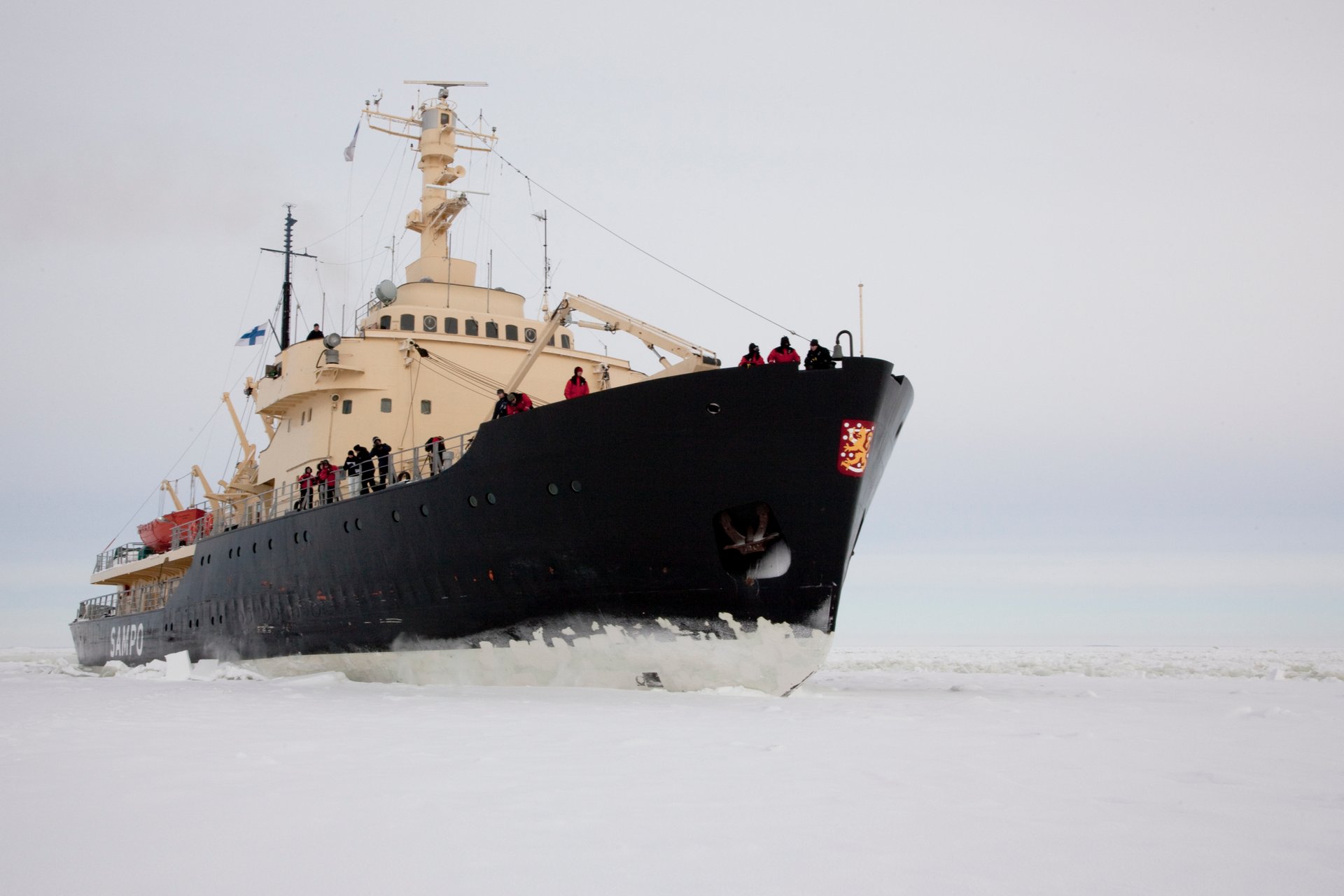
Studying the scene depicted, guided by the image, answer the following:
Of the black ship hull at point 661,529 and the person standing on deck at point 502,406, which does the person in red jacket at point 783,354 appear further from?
the person standing on deck at point 502,406

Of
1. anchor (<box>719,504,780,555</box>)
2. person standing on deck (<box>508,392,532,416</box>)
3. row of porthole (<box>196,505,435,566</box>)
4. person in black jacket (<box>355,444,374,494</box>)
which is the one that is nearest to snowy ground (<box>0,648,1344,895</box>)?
anchor (<box>719,504,780,555</box>)

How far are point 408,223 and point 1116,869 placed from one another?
2153 cm

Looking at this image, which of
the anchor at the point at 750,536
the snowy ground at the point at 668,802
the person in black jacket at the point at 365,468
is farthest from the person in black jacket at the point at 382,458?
the snowy ground at the point at 668,802

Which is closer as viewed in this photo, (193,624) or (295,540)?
(295,540)

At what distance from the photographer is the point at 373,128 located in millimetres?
22938

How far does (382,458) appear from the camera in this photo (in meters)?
16.4

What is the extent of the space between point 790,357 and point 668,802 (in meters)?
7.98

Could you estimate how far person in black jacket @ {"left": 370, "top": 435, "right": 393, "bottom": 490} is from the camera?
16328 millimetres

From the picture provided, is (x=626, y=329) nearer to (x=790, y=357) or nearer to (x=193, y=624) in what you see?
(x=790, y=357)

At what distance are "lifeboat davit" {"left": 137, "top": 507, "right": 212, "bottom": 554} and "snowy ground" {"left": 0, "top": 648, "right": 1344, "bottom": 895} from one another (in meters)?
17.8

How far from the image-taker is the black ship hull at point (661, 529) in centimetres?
1195

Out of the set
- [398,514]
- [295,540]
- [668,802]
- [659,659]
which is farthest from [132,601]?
[668,802]

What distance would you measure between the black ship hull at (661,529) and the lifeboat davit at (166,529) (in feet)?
49.5

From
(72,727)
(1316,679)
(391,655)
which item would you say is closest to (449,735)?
(72,727)
